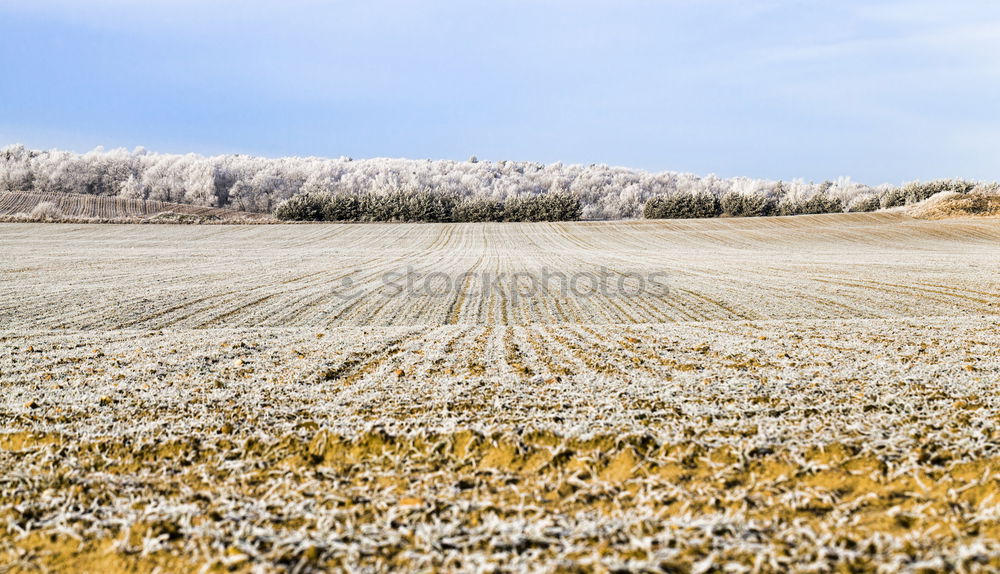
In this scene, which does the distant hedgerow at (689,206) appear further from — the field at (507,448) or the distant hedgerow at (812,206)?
the field at (507,448)

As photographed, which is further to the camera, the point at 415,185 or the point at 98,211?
the point at 415,185

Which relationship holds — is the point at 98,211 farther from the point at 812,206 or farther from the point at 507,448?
the point at 812,206

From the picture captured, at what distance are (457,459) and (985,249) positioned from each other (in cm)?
5866

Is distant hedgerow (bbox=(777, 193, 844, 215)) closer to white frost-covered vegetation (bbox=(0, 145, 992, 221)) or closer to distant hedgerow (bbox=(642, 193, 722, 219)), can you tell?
white frost-covered vegetation (bbox=(0, 145, 992, 221))

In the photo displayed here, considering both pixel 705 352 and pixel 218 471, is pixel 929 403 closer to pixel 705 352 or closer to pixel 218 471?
pixel 705 352

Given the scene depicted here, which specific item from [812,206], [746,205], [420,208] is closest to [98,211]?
[420,208]

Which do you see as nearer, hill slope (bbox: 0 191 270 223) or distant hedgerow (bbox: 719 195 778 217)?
hill slope (bbox: 0 191 270 223)

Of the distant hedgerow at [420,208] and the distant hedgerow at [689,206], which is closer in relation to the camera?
the distant hedgerow at [420,208]

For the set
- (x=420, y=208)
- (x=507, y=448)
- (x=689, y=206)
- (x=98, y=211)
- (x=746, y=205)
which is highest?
(x=746, y=205)

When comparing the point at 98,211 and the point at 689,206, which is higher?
the point at 689,206

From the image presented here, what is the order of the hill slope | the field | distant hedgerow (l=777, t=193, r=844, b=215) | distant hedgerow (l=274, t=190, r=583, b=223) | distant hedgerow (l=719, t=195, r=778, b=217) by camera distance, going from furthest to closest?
distant hedgerow (l=777, t=193, r=844, b=215), distant hedgerow (l=719, t=195, r=778, b=217), distant hedgerow (l=274, t=190, r=583, b=223), the hill slope, the field

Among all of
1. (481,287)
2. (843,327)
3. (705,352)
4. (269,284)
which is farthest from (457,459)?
(269,284)

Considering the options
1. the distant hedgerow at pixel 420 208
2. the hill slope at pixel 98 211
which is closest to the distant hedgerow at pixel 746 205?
the distant hedgerow at pixel 420 208

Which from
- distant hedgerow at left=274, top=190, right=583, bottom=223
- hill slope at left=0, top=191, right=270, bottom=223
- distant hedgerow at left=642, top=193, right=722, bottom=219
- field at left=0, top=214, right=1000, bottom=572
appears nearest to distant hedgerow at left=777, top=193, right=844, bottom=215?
distant hedgerow at left=642, top=193, right=722, bottom=219
